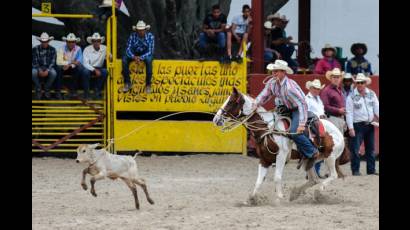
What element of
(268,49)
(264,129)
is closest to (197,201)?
(264,129)

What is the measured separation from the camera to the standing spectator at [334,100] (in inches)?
738

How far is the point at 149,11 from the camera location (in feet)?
77.0

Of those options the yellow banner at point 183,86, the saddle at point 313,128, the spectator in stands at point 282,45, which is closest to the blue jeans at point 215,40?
the yellow banner at point 183,86

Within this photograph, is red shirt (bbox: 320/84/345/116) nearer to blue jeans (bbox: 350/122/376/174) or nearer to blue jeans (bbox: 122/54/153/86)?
blue jeans (bbox: 350/122/376/174)

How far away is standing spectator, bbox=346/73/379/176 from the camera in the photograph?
61.4 ft

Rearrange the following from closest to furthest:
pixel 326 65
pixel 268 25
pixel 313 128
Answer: pixel 313 128 < pixel 326 65 < pixel 268 25

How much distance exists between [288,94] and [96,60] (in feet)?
20.4

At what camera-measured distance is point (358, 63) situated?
70.0 feet

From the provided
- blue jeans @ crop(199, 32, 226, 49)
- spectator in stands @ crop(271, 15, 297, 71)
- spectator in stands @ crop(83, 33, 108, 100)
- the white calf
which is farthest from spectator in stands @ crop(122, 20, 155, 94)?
the white calf

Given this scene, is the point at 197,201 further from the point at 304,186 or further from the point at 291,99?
the point at 291,99

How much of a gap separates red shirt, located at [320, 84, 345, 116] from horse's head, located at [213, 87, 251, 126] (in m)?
3.44

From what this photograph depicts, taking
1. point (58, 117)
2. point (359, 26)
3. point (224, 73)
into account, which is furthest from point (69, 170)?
point (359, 26)

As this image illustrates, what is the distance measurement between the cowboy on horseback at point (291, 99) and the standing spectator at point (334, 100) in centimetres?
314
